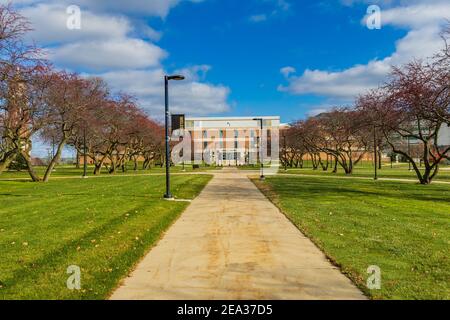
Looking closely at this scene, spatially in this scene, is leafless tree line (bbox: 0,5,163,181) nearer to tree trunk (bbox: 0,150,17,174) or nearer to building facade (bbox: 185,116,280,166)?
tree trunk (bbox: 0,150,17,174)

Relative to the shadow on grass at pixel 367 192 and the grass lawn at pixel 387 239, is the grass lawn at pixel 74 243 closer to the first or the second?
the grass lawn at pixel 387 239

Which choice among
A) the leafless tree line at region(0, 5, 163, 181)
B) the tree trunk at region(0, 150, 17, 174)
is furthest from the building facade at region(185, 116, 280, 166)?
the tree trunk at region(0, 150, 17, 174)

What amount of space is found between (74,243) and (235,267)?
373 cm

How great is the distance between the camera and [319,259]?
7.18m

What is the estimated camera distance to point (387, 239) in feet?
29.3

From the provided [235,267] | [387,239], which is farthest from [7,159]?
[387,239]

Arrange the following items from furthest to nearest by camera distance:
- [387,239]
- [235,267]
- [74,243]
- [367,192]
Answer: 1. [367,192]
2. [387,239]
3. [74,243]
4. [235,267]

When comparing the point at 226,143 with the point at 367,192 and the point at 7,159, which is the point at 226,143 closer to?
the point at 7,159

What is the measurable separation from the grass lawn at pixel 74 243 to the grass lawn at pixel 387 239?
11.7 feet

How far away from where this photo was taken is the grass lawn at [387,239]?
18.9 feet

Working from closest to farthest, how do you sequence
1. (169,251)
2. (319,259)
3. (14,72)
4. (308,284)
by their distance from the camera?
(308,284)
(319,259)
(169,251)
(14,72)
